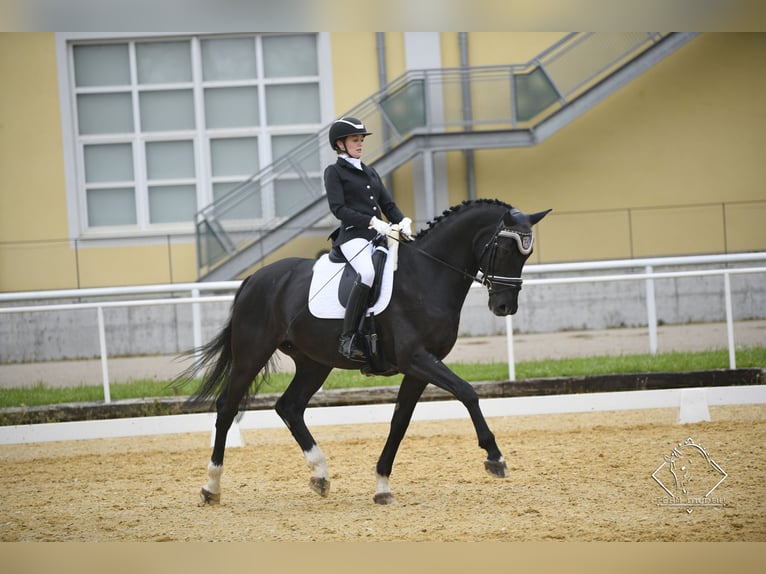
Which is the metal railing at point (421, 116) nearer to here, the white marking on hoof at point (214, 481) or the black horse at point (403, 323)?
the black horse at point (403, 323)

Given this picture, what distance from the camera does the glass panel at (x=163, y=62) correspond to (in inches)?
661

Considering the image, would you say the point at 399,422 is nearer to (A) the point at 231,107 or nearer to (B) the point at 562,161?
(B) the point at 562,161

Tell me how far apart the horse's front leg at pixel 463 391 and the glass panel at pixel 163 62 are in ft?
42.1

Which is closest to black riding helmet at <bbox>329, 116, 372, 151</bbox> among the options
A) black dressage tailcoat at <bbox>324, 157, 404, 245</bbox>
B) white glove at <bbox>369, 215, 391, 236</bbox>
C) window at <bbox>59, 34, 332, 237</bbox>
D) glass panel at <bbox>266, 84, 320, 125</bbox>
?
black dressage tailcoat at <bbox>324, 157, 404, 245</bbox>

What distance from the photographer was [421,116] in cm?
1573

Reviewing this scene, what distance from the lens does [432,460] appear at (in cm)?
720

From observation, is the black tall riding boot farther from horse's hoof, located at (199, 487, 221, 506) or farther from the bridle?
horse's hoof, located at (199, 487, 221, 506)

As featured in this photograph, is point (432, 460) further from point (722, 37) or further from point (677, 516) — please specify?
point (722, 37)

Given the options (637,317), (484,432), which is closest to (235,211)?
(637,317)

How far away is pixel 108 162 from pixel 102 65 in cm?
174

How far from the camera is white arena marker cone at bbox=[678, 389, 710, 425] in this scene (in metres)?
7.83

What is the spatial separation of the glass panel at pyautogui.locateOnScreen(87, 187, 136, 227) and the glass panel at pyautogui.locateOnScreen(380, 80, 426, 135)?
525 cm

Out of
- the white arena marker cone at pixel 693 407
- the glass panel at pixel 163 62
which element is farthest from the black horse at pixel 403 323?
the glass panel at pixel 163 62

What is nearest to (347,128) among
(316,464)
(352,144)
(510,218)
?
(352,144)
